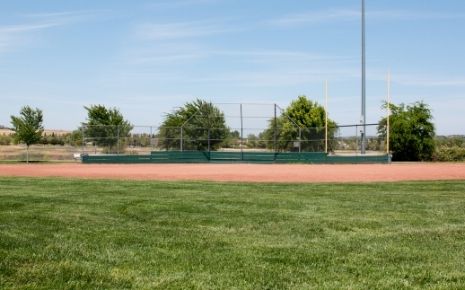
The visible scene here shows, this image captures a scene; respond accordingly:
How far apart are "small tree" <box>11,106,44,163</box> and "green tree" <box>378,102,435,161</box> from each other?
26.9 metres

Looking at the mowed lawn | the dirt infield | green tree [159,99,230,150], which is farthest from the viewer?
A: green tree [159,99,230,150]

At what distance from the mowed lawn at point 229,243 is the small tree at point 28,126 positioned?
3531 centimetres

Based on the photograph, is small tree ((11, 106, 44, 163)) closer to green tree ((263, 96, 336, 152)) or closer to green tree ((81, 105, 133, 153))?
green tree ((81, 105, 133, 153))

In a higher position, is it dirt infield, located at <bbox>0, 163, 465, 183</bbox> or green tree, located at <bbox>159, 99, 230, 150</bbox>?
green tree, located at <bbox>159, 99, 230, 150</bbox>

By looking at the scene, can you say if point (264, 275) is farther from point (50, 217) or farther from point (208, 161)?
point (208, 161)

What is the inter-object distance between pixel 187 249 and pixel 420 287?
2.66m

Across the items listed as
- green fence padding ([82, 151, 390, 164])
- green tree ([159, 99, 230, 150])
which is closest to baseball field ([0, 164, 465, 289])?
green fence padding ([82, 151, 390, 164])

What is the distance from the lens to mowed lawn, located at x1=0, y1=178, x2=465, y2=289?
16.8 ft

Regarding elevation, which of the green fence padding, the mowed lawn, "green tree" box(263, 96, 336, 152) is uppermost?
"green tree" box(263, 96, 336, 152)

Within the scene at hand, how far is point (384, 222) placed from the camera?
8.95 m

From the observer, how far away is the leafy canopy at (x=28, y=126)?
45.3 meters

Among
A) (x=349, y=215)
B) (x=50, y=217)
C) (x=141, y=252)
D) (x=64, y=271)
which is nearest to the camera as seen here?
(x=64, y=271)

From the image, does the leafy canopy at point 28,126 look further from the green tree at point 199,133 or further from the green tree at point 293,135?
the green tree at point 293,135

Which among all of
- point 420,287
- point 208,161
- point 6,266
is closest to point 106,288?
point 6,266
